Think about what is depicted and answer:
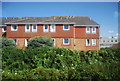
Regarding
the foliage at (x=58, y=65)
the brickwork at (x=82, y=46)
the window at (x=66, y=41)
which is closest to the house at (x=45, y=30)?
the window at (x=66, y=41)

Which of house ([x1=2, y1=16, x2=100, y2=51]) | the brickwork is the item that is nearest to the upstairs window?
house ([x1=2, y1=16, x2=100, y2=51])

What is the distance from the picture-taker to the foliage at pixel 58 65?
29.3ft

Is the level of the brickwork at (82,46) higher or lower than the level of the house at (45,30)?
lower

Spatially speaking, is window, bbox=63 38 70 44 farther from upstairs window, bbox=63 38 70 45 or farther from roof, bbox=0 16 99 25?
roof, bbox=0 16 99 25

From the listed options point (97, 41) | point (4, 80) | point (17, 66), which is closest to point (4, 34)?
point (97, 41)

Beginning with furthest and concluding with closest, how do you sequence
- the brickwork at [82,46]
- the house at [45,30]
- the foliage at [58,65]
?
the brickwork at [82,46]
the house at [45,30]
the foliage at [58,65]

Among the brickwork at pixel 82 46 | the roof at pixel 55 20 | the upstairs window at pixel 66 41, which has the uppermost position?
the roof at pixel 55 20

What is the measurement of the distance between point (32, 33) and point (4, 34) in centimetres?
449

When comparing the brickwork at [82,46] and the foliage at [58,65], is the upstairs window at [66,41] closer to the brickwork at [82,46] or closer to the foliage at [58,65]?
the brickwork at [82,46]

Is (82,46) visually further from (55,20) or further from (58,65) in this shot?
(58,65)

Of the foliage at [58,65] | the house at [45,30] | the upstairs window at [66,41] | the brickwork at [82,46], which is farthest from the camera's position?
the brickwork at [82,46]

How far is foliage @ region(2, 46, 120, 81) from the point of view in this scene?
29.3 feet

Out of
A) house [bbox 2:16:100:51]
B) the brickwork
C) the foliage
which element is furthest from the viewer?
the brickwork

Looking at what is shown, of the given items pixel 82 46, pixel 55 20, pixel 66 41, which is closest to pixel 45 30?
pixel 55 20
